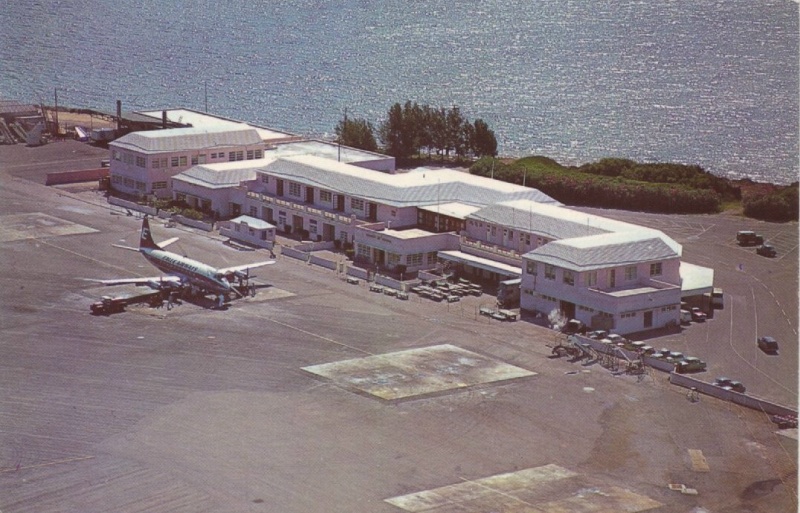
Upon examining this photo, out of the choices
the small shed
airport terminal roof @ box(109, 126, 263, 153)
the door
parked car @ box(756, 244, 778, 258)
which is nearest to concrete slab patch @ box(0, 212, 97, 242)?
the small shed

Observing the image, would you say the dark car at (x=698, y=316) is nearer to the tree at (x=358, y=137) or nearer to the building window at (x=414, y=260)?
the building window at (x=414, y=260)

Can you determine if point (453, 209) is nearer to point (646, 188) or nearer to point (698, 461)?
point (646, 188)

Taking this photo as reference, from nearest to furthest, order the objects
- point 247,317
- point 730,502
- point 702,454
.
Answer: point 730,502
point 702,454
point 247,317

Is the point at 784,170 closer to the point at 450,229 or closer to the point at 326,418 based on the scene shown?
the point at 450,229

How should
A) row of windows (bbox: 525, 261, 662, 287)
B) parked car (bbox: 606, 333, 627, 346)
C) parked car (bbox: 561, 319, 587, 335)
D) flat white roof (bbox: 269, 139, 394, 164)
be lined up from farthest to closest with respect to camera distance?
flat white roof (bbox: 269, 139, 394, 164), row of windows (bbox: 525, 261, 662, 287), parked car (bbox: 561, 319, 587, 335), parked car (bbox: 606, 333, 627, 346)

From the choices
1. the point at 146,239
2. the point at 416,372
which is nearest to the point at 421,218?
the point at 146,239

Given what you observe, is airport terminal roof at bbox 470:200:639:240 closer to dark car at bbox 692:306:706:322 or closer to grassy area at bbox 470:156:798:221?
dark car at bbox 692:306:706:322

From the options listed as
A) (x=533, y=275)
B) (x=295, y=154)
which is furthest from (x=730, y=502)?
(x=295, y=154)
